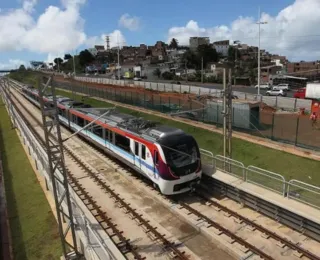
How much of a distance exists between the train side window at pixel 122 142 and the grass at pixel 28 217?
17.3 feet

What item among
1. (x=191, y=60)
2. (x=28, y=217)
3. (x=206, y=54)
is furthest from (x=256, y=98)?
(x=206, y=54)

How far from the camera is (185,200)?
51.3ft

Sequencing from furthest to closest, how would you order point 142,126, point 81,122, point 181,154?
point 81,122 < point 142,126 < point 181,154

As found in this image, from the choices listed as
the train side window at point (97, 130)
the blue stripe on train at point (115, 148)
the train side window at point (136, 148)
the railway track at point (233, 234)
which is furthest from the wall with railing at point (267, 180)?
the train side window at point (97, 130)

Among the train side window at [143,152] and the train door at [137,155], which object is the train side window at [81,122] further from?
the train side window at [143,152]

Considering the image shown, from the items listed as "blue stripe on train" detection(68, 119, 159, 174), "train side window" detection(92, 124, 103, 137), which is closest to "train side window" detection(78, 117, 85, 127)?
"blue stripe on train" detection(68, 119, 159, 174)

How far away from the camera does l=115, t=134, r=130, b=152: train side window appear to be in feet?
59.4

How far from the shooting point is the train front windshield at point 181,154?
48.5ft

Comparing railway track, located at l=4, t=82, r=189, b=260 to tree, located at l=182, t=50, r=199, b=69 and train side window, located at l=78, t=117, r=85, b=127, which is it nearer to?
train side window, located at l=78, t=117, r=85, b=127

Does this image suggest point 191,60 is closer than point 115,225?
No

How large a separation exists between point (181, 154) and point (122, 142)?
495 centimetres

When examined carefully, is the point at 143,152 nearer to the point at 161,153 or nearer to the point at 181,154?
the point at 161,153

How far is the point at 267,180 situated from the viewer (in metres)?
14.3

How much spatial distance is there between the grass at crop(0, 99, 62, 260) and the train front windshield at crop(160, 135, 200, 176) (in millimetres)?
6122
